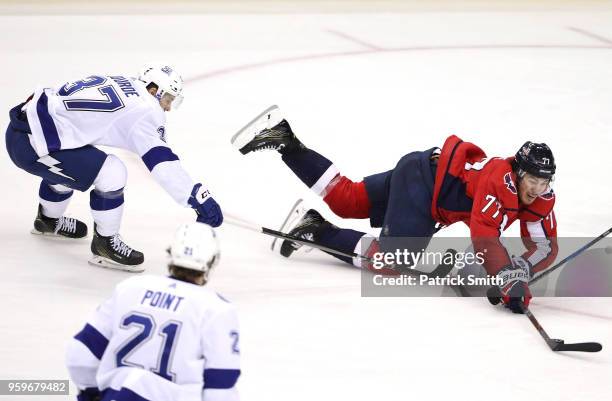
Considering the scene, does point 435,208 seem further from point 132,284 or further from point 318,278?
point 132,284

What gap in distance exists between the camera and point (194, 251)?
2727mm

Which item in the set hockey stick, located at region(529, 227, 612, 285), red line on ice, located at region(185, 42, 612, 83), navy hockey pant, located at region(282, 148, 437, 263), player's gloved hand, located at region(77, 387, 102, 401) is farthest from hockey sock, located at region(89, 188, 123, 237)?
red line on ice, located at region(185, 42, 612, 83)

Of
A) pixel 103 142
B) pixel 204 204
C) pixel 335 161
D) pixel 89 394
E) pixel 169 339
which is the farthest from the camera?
pixel 335 161

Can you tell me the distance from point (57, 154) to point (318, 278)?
120 centimetres

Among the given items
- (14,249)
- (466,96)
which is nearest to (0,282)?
(14,249)

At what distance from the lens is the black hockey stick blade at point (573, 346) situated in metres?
4.09

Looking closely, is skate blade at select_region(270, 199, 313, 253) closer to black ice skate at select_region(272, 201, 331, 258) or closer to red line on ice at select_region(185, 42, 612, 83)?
black ice skate at select_region(272, 201, 331, 258)

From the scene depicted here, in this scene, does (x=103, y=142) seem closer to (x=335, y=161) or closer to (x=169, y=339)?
(x=335, y=161)

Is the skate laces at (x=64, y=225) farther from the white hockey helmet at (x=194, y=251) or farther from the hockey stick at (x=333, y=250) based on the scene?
the white hockey helmet at (x=194, y=251)

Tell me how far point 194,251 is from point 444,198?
7.53ft

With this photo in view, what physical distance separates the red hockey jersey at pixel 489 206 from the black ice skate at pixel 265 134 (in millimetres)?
810

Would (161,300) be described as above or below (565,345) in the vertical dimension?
above

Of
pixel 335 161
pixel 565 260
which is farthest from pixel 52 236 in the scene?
pixel 565 260

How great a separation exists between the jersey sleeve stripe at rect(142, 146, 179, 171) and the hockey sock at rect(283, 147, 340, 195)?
0.86 meters
